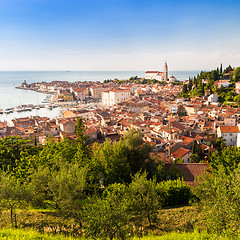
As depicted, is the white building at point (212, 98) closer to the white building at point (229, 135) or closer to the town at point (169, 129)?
the town at point (169, 129)

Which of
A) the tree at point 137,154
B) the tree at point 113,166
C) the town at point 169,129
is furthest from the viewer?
the town at point 169,129

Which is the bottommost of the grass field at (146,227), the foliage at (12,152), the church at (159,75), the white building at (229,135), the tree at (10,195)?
the white building at (229,135)

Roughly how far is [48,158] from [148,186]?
529 cm

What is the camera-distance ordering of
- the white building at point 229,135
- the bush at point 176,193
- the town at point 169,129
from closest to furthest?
the bush at point 176,193
the town at point 169,129
the white building at point 229,135

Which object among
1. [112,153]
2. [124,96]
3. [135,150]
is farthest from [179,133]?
[124,96]

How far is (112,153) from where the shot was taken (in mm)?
9820

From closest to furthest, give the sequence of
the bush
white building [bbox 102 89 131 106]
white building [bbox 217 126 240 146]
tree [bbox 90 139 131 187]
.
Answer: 1. the bush
2. tree [bbox 90 139 131 187]
3. white building [bbox 217 126 240 146]
4. white building [bbox 102 89 131 106]

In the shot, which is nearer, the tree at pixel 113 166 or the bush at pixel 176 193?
the bush at pixel 176 193

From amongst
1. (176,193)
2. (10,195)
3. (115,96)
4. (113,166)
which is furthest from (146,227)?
(115,96)

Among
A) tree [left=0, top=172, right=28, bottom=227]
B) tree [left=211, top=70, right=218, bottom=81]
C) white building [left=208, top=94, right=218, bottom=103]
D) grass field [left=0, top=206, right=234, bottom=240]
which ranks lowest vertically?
grass field [left=0, top=206, right=234, bottom=240]

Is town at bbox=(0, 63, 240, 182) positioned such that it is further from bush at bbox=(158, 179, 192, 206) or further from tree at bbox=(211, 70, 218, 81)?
tree at bbox=(211, 70, 218, 81)

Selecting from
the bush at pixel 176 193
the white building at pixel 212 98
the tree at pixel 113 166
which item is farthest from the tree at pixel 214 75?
the bush at pixel 176 193

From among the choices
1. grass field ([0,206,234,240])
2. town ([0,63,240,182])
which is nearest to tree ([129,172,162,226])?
grass field ([0,206,234,240])

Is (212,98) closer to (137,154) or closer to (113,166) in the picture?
(137,154)
